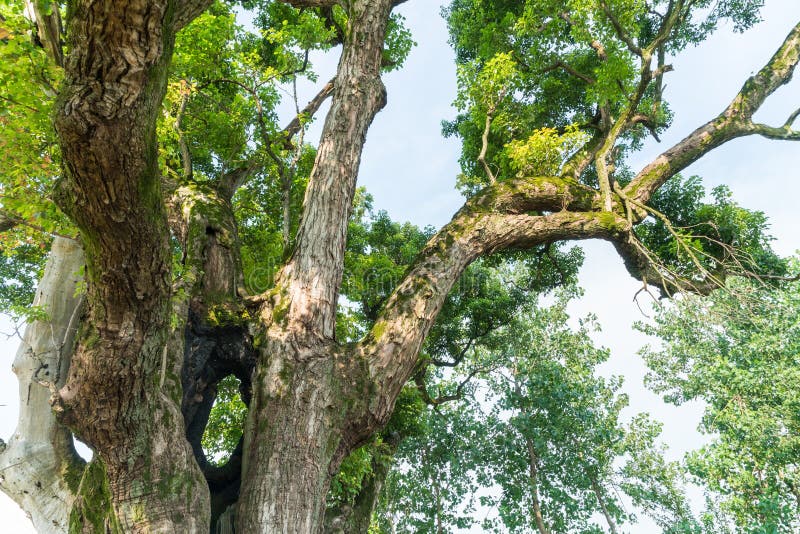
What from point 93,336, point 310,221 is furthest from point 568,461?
point 93,336

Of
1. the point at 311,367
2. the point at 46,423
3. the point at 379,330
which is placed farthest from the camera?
the point at 46,423

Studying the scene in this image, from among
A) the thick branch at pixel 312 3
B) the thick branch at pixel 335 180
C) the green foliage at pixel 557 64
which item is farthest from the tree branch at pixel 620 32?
the thick branch at pixel 312 3

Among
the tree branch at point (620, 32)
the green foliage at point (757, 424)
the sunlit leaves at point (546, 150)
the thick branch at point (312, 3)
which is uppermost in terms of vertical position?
the tree branch at point (620, 32)

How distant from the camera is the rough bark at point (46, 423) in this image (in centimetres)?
415

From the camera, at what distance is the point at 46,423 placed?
436 cm

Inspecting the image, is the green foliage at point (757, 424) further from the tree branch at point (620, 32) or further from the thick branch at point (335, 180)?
the thick branch at point (335, 180)

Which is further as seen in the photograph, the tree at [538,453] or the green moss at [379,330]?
the tree at [538,453]

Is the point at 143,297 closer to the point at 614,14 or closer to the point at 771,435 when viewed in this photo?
the point at 614,14

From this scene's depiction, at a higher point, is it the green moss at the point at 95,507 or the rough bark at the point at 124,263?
the rough bark at the point at 124,263

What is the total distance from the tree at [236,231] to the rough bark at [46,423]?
3cm

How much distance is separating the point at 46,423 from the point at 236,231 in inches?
95.6

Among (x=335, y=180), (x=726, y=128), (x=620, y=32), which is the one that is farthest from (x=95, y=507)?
(x=726, y=128)

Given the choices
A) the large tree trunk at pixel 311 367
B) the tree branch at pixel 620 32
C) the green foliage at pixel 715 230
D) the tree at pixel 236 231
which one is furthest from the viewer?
the green foliage at pixel 715 230

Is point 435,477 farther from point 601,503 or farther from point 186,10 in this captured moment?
point 186,10
